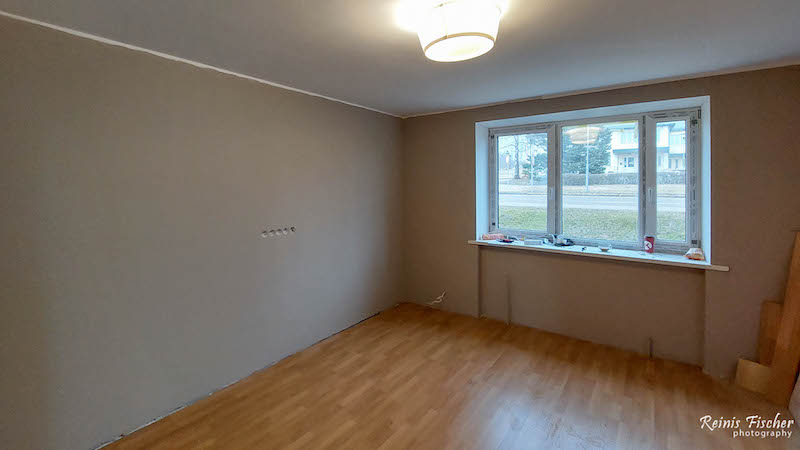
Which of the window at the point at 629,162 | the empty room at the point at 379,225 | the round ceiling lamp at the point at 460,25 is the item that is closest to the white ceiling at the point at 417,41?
the empty room at the point at 379,225

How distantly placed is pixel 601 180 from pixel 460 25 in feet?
9.09

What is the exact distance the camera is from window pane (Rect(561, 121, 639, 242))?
11.4 feet

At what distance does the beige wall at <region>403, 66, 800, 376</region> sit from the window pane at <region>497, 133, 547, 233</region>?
0.43 metres

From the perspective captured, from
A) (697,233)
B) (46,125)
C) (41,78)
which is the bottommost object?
(697,233)

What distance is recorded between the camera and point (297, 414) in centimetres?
241

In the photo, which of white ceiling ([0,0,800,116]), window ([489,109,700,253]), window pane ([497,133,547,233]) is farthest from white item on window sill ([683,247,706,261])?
white ceiling ([0,0,800,116])

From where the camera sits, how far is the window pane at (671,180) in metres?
A: 3.23

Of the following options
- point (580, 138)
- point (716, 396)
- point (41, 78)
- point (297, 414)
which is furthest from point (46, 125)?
point (716, 396)

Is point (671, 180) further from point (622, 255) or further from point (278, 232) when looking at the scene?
point (278, 232)

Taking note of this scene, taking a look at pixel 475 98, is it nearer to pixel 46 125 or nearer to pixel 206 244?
pixel 206 244

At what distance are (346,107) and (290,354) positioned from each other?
7.97ft

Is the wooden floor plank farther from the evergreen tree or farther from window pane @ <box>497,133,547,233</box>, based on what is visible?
the evergreen tree

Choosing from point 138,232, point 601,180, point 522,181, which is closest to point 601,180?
point 601,180

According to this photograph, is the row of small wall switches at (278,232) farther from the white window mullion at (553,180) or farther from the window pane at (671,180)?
the window pane at (671,180)
